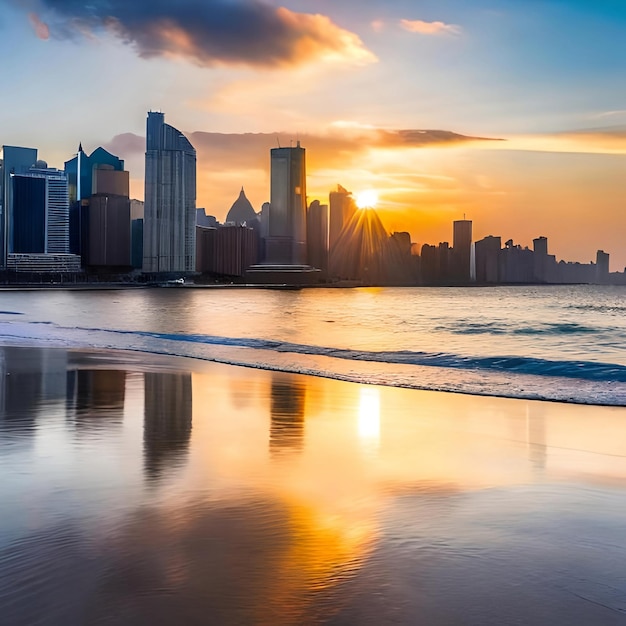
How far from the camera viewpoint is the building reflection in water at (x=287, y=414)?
10.3 m

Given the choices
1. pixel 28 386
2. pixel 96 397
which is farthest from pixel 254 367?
pixel 96 397

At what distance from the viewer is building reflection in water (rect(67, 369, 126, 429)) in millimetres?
11859

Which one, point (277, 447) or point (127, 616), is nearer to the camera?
point (127, 616)

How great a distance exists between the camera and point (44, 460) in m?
8.73

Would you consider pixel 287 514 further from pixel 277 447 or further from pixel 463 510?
pixel 277 447

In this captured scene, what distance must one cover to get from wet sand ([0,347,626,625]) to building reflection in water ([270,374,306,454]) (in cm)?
8

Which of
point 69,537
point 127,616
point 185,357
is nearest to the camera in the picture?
point 127,616

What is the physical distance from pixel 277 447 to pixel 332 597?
5276 millimetres

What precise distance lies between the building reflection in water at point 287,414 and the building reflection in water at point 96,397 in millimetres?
2541

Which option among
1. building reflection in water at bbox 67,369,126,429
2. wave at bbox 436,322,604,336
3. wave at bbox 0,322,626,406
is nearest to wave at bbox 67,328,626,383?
wave at bbox 0,322,626,406

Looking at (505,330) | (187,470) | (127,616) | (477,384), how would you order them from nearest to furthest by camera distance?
1. (127,616)
2. (187,470)
3. (477,384)
4. (505,330)

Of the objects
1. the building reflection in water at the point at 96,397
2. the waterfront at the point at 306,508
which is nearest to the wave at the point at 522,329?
the building reflection in water at the point at 96,397

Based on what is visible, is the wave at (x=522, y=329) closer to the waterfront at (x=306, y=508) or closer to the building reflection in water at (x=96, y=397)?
the building reflection in water at (x=96, y=397)

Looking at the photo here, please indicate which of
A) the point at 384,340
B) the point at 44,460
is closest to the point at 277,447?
the point at 44,460
